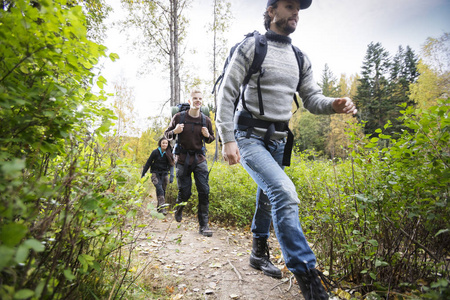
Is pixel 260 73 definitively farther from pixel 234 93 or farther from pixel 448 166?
pixel 448 166

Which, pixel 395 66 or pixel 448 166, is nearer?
pixel 448 166

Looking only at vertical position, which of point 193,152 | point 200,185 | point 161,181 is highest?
point 193,152

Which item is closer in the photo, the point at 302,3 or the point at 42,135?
the point at 42,135

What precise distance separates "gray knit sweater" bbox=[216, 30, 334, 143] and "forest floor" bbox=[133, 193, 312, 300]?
112cm

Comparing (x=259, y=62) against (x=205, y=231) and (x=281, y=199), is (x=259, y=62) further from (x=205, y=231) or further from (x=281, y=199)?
(x=205, y=231)

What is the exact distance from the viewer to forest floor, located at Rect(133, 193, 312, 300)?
6.84ft

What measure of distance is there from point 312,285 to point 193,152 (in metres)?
3.27

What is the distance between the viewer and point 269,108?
212 cm

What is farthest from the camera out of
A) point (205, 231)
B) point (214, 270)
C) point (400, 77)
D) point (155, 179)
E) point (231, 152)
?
point (400, 77)

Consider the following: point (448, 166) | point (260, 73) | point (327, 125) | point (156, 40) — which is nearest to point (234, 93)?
point (260, 73)

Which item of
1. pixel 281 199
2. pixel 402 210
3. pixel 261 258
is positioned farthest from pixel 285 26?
pixel 261 258

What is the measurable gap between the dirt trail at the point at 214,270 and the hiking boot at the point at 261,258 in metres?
0.06

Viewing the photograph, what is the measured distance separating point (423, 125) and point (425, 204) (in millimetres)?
532

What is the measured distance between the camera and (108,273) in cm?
180
